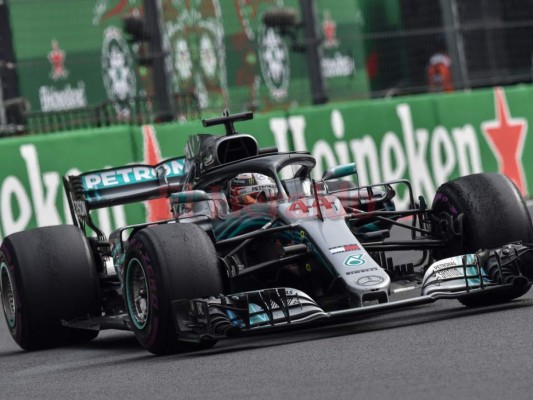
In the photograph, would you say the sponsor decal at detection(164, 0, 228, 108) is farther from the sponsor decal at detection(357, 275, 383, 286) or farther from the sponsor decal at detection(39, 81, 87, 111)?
the sponsor decal at detection(357, 275, 383, 286)

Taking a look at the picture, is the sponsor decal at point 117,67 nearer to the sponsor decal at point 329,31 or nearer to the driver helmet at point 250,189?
the sponsor decal at point 329,31

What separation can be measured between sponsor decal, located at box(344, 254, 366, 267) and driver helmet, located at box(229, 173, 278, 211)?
127 centimetres

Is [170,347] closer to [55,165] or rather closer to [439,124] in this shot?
[55,165]

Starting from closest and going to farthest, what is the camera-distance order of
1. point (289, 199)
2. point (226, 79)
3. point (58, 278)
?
point (289, 199) → point (58, 278) → point (226, 79)

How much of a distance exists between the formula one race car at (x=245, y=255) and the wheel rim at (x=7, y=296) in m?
0.02

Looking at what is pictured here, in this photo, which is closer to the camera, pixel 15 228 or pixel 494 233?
pixel 494 233

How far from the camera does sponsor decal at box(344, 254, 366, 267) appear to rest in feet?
26.2

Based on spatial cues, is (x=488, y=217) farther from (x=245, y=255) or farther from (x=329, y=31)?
(x=329, y=31)

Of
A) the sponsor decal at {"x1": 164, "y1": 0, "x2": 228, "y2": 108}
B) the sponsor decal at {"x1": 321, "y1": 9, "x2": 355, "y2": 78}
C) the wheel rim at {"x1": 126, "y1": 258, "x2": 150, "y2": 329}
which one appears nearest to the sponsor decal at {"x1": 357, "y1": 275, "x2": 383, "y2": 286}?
the wheel rim at {"x1": 126, "y1": 258, "x2": 150, "y2": 329}

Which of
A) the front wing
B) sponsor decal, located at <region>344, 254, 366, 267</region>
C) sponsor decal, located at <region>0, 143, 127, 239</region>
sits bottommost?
the front wing

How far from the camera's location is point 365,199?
31.5ft

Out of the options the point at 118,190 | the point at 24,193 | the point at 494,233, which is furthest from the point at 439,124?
the point at 494,233

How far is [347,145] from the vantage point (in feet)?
52.3

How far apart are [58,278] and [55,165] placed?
4.93 metres
